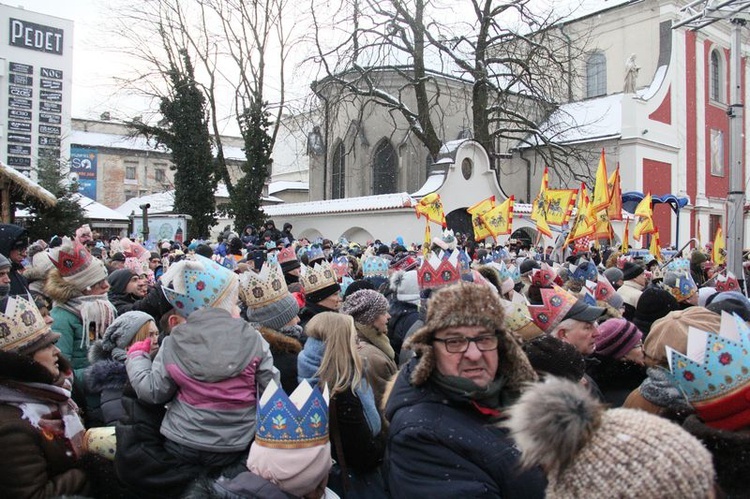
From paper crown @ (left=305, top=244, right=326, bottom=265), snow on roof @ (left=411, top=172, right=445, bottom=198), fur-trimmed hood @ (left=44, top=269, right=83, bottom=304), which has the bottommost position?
fur-trimmed hood @ (left=44, top=269, right=83, bottom=304)

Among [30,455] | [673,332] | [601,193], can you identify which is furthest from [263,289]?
[601,193]

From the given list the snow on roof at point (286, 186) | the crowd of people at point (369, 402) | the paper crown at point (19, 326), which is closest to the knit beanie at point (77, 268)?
the crowd of people at point (369, 402)

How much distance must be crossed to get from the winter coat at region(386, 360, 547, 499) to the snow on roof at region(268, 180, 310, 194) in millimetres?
37166

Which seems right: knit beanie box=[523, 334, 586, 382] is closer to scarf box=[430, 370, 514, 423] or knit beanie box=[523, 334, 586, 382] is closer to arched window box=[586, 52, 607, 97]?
scarf box=[430, 370, 514, 423]

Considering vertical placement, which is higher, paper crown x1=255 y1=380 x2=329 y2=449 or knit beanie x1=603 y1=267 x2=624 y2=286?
knit beanie x1=603 y1=267 x2=624 y2=286

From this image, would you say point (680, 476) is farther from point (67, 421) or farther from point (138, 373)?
point (67, 421)

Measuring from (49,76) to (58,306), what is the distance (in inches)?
1722

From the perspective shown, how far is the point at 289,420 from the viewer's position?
249 centimetres

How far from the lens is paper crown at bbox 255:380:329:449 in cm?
248

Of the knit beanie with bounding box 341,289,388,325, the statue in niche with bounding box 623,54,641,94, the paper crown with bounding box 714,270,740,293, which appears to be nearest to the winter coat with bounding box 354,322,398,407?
the knit beanie with bounding box 341,289,388,325

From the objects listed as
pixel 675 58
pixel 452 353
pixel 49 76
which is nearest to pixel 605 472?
pixel 452 353

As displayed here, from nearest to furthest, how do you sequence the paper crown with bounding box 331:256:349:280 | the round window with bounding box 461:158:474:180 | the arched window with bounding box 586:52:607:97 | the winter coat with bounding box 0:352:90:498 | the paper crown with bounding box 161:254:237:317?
the winter coat with bounding box 0:352:90:498 < the paper crown with bounding box 161:254:237:317 < the paper crown with bounding box 331:256:349:280 < the round window with bounding box 461:158:474:180 < the arched window with bounding box 586:52:607:97

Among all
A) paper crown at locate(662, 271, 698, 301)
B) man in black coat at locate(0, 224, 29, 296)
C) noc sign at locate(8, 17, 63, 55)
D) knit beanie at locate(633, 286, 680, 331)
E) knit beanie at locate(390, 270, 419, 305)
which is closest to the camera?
knit beanie at locate(633, 286, 680, 331)

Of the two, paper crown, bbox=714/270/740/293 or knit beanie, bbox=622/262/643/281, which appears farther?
paper crown, bbox=714/270/740/293
